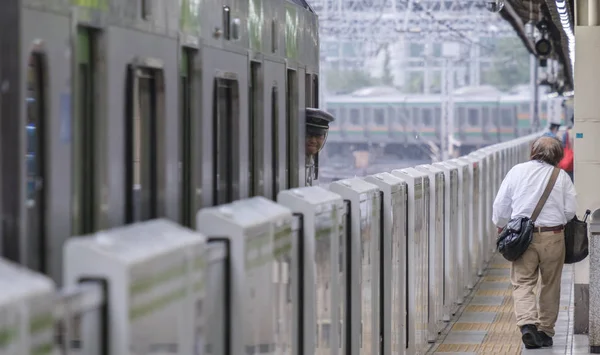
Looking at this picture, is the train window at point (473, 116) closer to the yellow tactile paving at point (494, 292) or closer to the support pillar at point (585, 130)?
the yellow tactile paving at point (494, 292)

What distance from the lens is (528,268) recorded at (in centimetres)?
838

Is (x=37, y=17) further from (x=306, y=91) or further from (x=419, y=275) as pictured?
(x=306, y=91)

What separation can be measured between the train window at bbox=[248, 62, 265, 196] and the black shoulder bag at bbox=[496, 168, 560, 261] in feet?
5.88

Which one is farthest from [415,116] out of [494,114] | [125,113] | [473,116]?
[125,113]

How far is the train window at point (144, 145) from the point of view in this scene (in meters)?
4.68

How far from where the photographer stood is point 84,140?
4266 millimetres

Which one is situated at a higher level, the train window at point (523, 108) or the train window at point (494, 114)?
the train window at point (523, 108)

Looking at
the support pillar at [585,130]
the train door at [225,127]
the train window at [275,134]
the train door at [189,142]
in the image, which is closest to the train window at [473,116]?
the support pillar at [585,130]

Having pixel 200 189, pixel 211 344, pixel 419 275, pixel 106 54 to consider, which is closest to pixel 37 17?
pixel 106 54

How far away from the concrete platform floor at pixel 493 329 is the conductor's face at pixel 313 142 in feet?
5.09

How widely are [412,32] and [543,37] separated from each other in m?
19.6

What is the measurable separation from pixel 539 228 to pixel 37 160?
194 inches

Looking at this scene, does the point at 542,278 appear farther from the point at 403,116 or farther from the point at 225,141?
the point at 403,116

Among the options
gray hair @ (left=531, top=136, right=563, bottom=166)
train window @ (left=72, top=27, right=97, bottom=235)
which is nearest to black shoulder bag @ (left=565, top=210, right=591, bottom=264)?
gray hair @ (left=531, top=136, right=563, bottom=166)
